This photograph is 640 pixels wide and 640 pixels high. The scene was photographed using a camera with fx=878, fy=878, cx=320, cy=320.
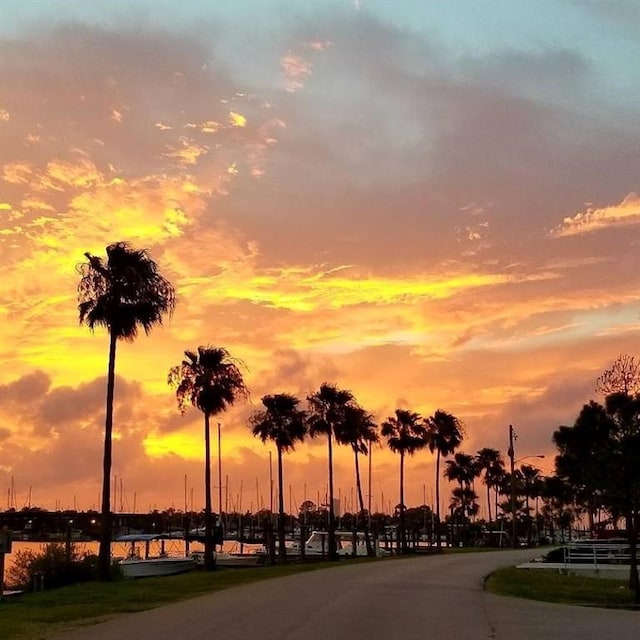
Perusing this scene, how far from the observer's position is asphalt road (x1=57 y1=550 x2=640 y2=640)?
49.3 ft

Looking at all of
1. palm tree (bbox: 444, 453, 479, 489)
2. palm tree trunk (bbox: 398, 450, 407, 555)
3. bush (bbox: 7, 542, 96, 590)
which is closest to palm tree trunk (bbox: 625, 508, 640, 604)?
bush (bbox: 7, 542, 96, 590)

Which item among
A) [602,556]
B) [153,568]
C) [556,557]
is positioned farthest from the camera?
[153,568]

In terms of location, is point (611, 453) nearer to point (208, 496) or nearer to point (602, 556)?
point (602, 556)

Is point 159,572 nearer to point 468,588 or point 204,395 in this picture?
point 204,395

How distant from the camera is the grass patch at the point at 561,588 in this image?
2422cm

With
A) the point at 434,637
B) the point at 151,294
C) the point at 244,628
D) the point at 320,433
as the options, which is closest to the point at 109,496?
the point at 151,294

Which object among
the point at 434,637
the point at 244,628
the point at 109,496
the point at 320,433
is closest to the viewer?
the point at 434,637

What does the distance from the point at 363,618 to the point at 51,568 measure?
651 inches

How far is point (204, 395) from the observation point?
4544 cm

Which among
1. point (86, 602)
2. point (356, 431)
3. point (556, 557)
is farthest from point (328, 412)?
point (86, 602)

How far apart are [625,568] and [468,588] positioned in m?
11.6

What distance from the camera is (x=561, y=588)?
2831 centimetres

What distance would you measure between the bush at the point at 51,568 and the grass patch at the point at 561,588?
46.5 ft

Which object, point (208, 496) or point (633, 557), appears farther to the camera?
point (208, 496)
